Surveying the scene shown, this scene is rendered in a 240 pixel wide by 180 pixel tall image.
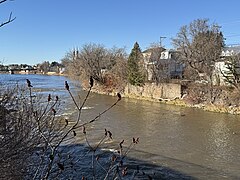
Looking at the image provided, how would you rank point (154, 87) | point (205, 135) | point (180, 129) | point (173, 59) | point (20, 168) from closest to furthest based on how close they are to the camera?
point (20, 168)
point (205, 135)
point (180, 129)
point (154, 87)
point (173, 59)

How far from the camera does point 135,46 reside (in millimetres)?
38812

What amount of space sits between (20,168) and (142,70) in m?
32.9

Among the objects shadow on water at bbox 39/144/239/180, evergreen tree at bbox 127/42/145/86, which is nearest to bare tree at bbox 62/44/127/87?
evergreen tree at bbox 127/42/145/86

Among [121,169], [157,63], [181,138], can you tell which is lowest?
[181,138]

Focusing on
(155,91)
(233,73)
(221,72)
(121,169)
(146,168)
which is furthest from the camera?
(155,91)

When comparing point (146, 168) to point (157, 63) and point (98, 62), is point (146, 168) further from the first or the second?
point (98, 62)

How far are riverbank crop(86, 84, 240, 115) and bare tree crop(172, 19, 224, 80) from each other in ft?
13.2

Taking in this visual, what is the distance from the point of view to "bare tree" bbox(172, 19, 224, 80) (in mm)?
33375

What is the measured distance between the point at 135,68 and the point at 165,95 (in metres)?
6.89

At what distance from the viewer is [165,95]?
3150cm

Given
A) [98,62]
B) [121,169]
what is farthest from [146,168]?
[98,62]

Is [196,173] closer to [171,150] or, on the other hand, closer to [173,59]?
[171,150]

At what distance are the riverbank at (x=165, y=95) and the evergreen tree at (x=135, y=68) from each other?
99 centimetres

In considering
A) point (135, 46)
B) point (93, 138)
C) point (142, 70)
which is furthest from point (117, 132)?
point (135, 46)
